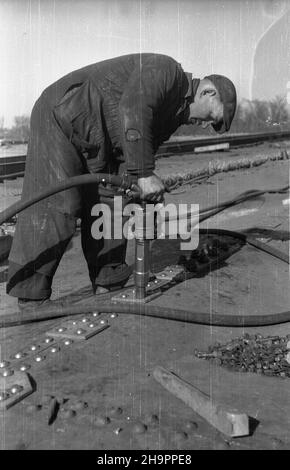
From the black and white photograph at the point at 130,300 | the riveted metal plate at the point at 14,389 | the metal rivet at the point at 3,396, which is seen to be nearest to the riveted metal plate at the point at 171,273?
the black and white photograph at the point at 130,300

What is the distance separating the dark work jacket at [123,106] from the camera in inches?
127

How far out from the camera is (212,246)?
479 cm

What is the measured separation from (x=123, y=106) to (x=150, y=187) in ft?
1.50

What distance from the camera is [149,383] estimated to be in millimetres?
2348

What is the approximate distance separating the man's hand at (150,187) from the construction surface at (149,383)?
0.61 metres

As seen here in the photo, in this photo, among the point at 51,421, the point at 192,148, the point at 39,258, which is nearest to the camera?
the point at 51,421

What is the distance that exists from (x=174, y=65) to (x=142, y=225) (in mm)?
901

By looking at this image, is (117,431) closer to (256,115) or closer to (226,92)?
(226,92)

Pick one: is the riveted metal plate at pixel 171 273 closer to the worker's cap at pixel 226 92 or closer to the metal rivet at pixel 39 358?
the worker's cap at pixel 226 92

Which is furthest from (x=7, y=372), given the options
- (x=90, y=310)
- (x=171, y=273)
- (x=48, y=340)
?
(x=171, y=273)

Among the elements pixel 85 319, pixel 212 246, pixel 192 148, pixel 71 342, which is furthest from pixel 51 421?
pixel 192 148
